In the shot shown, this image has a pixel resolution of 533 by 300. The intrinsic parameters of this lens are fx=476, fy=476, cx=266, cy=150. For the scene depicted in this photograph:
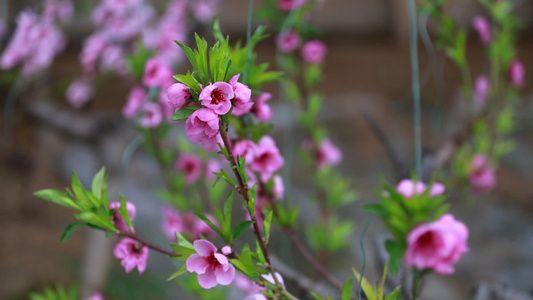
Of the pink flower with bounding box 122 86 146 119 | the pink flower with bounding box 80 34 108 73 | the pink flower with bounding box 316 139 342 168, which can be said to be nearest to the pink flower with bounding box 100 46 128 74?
the pink flower with bounding box 80 34 108 73

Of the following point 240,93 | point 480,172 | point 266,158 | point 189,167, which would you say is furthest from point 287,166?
point 240,93

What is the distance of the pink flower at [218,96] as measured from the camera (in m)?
0.44

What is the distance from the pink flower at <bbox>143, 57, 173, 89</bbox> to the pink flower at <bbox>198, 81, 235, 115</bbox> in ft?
1.73

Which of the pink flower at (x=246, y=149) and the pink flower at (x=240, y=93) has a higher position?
the pink flower at (x=240, y=93)

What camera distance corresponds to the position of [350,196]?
1.29 m

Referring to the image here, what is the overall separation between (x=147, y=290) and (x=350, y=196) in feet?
4.05

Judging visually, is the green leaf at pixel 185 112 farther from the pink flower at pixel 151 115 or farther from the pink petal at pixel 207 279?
the pink flower at pixel 151 115

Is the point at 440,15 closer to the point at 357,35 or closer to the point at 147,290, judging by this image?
the point at 147,290

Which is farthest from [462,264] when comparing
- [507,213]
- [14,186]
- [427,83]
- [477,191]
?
[14,186]

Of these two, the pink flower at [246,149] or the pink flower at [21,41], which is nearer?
the pink flower at [246,149]

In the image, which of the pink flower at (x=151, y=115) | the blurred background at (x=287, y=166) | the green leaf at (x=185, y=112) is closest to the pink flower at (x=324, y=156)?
the blurred background at (x=287, y=166)

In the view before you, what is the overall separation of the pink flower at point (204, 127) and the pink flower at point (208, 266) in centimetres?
10

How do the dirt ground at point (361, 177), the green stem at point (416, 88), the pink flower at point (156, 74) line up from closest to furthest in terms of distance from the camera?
the green stem at point (416, 88)
the pink flower at point (156, 74)
the dirt ground at point (361, 177)

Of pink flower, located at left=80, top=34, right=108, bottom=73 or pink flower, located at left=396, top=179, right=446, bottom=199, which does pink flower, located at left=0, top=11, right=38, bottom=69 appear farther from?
pink flower, located at left=396, top=179, right=446, bottom=199
